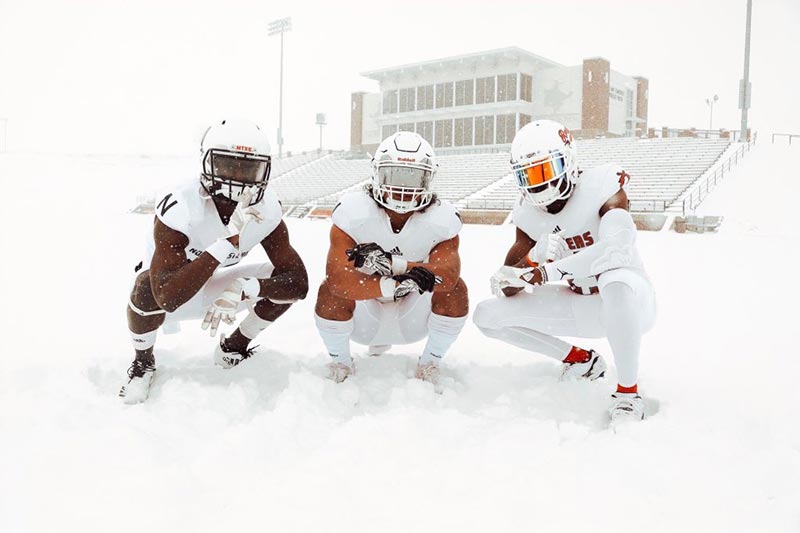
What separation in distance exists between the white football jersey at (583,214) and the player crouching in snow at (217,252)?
1.51 meters

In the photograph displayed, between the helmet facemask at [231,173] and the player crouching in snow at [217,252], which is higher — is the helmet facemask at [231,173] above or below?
above

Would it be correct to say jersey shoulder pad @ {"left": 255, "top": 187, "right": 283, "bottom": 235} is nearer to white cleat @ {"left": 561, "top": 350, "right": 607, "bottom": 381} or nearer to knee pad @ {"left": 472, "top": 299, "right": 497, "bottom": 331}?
knee pad @ {"left": 472, "top": 299, "right": 497, "bottom": 331}

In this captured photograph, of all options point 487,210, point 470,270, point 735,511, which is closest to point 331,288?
point 735,511

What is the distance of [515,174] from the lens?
374cm

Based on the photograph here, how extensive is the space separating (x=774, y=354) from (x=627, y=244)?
1984 mm

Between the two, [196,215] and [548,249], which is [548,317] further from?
[196,215]

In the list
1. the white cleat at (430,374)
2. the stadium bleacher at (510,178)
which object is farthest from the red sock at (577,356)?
the stadium bleacher at (510,178)

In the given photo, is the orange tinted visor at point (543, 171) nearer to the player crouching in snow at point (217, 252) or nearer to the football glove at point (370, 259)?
the football glove at point (370, 259)

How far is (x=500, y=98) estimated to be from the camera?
3406cm

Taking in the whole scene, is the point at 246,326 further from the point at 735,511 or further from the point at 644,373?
the point at 735,511

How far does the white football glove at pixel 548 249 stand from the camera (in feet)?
12.2

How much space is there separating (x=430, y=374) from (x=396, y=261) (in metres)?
0.73

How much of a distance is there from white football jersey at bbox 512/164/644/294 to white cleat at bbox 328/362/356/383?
1412 millimetres

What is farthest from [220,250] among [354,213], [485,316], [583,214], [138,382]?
[583,214]
